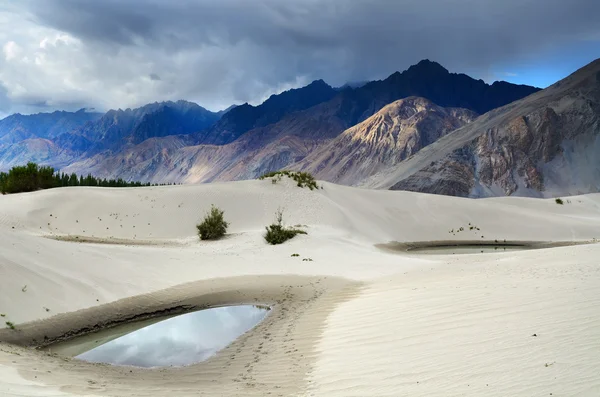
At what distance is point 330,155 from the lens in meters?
162

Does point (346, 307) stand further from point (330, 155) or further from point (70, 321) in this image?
point (330, 155)

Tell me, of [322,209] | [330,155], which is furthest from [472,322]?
[330,155]

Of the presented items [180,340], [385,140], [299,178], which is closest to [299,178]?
[299,178]

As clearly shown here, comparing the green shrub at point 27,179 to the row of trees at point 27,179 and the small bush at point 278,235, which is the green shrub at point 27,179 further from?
the small bush at point 278,235

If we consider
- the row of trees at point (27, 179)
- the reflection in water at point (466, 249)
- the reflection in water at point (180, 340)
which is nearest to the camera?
the reflection in water at point (180, 340)

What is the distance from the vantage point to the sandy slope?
5.44m

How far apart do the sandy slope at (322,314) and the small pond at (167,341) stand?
46 cm

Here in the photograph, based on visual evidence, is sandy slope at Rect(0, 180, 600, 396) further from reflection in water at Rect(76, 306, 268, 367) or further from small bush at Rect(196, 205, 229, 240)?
small bush at Rect(196, 205, 229, 240)

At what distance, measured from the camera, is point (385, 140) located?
486 ft

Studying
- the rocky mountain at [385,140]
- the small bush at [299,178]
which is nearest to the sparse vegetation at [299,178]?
the small bush at [299,178]

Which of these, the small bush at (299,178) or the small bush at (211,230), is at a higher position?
the small bush at (299,178)

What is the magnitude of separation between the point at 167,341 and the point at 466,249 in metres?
21.8

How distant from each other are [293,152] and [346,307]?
184804 millimetres

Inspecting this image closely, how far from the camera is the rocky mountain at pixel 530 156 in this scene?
8762cm
